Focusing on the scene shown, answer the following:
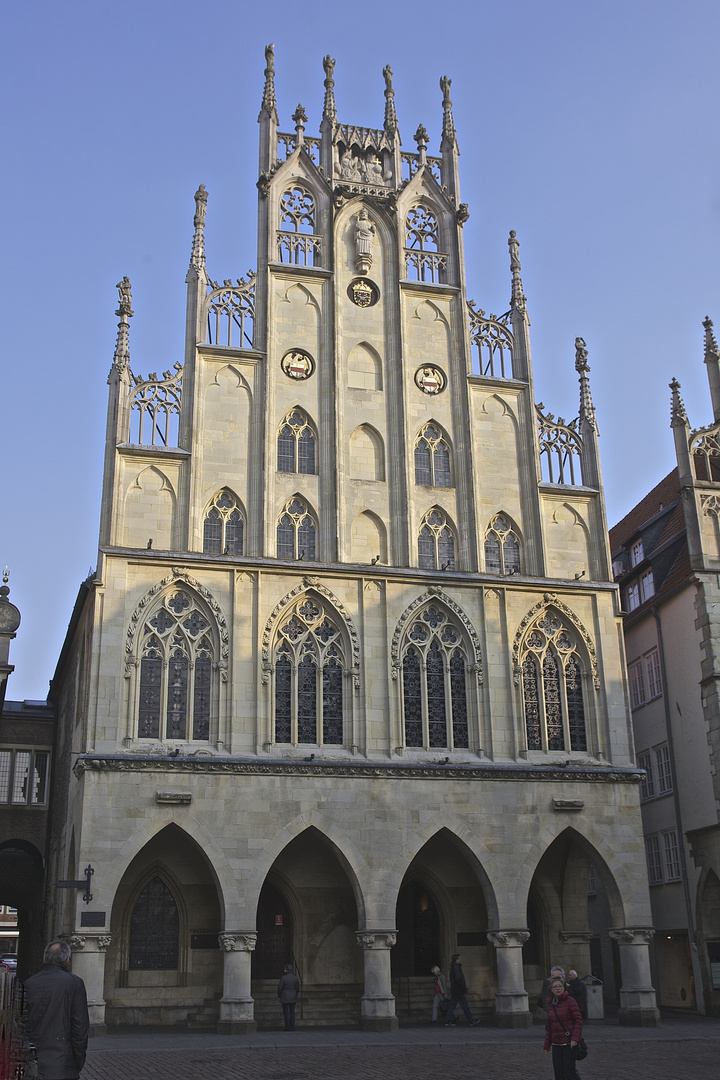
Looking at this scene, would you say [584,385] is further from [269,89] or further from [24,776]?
[24,776]

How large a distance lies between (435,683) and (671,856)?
9.63 meters

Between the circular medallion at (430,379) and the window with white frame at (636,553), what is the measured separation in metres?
9.56

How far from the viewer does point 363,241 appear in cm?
3169

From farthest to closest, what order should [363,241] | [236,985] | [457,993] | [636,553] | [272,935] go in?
1. [636,553]
2. [363,241]
3. [272,935]
4. [457,993]
5. [236,985]

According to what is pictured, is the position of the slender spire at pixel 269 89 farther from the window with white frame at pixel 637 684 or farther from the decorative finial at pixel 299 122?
the window with white frame at pixel 637 684

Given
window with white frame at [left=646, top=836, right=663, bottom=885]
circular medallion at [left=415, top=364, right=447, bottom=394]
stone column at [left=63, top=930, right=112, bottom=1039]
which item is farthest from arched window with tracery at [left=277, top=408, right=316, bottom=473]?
window with white frame at [left=646, top=836, right=663, bottom=885]

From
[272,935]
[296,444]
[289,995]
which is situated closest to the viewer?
[289,995]

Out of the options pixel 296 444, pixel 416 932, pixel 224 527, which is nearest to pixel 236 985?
pixel 416 932

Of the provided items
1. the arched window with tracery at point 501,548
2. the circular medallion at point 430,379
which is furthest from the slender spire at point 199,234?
the arched window with tracery at point 501,548

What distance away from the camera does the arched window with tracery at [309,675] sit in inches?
1064

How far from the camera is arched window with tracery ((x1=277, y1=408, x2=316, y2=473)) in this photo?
2933 centimetres

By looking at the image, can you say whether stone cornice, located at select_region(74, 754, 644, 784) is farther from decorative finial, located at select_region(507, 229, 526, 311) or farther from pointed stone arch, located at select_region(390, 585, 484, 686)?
decorative finial, located at select_region(507, 229, 526, 311)

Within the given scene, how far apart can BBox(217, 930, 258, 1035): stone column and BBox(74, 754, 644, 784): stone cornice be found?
364 centimetres

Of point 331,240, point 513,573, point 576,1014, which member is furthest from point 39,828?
point 576,1014
